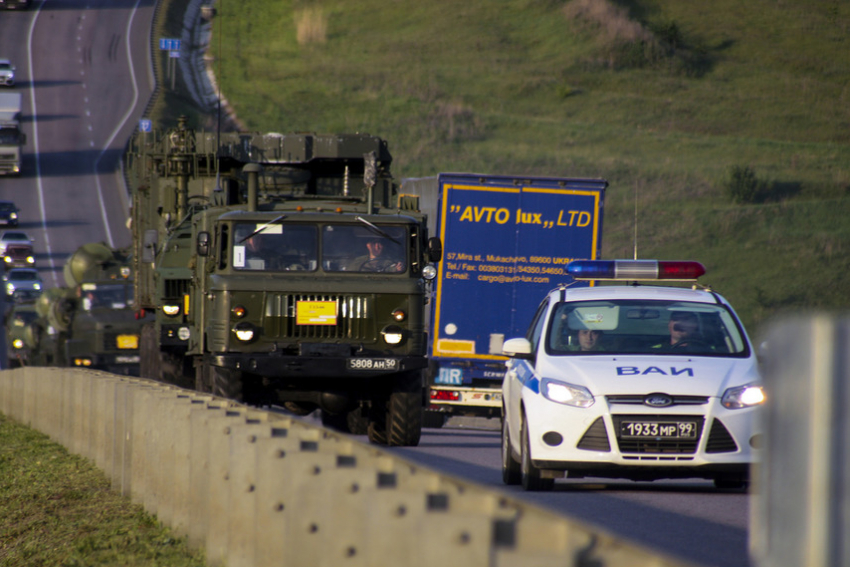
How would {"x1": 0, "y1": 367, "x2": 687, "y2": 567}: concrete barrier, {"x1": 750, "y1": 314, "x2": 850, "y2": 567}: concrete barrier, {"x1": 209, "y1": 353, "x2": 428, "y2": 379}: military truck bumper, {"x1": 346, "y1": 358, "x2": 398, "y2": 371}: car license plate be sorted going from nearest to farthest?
{"x1": 750, "y1": 314, "x2": 850, "y2": 567}: concrete barrier < {"x1": 0, "y1": 367, "x2": 687, "y2": 567}: concrete barrier < {"x1": 209, "y1": 353, "x2": 428, "y2": 379}: military truck bumper < {"x1": 346, "y1": 358, "x2": 398, "y2": 371}: car license plate

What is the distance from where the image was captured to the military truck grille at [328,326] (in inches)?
635

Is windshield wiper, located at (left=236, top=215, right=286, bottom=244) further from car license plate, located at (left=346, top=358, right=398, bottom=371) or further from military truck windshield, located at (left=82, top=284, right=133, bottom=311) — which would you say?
military truck windshield, located at (left=82, top=284, right=133, bottom=311)

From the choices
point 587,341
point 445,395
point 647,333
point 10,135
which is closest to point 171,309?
point 445,395

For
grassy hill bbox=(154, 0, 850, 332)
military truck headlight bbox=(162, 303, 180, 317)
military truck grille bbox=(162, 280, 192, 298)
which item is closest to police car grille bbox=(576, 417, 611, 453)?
military truck grille bbox=(162, 280, 192, 298)

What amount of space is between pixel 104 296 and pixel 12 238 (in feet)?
100

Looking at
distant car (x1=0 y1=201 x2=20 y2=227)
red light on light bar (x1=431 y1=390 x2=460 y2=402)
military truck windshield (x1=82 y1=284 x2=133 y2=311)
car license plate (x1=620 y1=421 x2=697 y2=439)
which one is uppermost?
car license plate (x1=620 y1=421 x2=697 y2=439)

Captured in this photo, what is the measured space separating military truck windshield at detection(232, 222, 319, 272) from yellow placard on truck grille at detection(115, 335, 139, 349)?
47.6 feet

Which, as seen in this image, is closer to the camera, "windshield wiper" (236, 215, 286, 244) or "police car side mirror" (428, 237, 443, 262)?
"windshield wiper" (236, 215, 286, 244)

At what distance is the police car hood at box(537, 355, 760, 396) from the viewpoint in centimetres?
1071

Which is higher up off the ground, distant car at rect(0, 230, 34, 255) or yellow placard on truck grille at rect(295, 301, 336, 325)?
yellow placard on truck grille at rect(295, 301, 336, 325)

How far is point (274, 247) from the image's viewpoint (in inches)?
640

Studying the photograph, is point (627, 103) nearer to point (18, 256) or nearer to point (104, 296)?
point (18, 256)

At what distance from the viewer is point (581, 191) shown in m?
20.2

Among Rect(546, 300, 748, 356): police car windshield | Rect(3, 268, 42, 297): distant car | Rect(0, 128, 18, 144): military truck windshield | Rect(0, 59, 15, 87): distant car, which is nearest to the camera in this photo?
Rect(546, 300, 748, 356): police car windshield
